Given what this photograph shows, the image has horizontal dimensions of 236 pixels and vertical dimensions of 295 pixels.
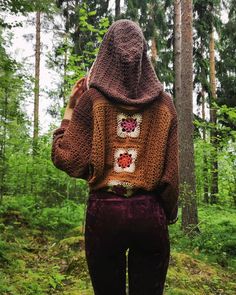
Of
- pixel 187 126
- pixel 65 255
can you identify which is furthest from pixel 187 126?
pixel 65 255

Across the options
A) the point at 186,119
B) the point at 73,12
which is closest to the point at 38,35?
the point at 73,12

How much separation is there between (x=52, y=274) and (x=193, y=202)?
481 cm

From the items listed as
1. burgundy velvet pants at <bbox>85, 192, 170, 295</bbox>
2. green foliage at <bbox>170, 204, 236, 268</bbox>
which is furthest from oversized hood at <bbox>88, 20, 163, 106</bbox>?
green foliage at <bbox>170, 204, 236, 268</bbox>

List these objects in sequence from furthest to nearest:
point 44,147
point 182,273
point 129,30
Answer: point 44,147 < point 182,273 < point 129,30

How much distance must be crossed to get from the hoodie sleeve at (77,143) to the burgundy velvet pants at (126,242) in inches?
7.1

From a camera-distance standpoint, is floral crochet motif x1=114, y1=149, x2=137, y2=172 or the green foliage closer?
floral crochet motif x1=114, y1=149, x2=137, y2=172

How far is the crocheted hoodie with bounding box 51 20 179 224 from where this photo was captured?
1.96 meters

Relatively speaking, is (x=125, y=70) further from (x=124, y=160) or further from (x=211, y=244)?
(x=211, y=244)

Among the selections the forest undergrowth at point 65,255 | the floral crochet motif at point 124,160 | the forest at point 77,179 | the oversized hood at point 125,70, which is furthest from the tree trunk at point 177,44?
the floral crochet motif at point 124,160

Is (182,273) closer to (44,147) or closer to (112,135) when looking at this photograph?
(112,135)

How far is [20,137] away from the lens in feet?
32.0

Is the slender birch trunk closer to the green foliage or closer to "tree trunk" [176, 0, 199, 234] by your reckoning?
"tree trunk" [176, 0, 199, 234]

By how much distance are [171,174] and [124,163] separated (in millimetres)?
246

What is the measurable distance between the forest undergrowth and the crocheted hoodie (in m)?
2.67
